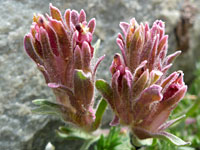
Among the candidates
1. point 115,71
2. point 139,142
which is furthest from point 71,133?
point 115,71

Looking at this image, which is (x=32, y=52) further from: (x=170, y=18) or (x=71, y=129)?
(x=170, y=18)

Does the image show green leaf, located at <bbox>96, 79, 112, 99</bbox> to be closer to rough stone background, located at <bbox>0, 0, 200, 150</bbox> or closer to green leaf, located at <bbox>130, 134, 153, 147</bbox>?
green leaf, located at <bbox>130, 134, 153, 147</bbox>

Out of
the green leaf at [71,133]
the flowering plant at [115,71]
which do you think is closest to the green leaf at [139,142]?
the flowering plant at [115,71]

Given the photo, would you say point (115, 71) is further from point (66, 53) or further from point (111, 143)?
point (111, 143)

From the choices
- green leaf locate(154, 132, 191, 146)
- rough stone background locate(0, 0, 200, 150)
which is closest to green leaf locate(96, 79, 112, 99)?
green leaf locate(154, 132, 191, 146)

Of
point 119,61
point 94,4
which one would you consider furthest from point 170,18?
point 119,61

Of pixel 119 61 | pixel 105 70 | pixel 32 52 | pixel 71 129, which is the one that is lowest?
pixel 71 129

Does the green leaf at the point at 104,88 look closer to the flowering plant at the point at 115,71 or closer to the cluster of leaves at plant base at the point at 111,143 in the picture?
the flowering plant at the point at 115,71
